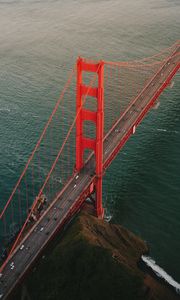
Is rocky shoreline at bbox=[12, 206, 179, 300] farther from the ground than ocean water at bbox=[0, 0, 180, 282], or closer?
closer

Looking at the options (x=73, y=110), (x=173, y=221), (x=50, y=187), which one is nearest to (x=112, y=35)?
(x=73, y=110)

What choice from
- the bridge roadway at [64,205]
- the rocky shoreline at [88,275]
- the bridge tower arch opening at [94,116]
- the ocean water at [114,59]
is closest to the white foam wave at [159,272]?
the ocean water at [114,59]

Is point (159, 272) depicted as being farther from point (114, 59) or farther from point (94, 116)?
point (114, 59)

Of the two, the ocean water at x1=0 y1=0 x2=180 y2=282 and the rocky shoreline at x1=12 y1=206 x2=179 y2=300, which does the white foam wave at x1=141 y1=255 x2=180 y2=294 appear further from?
the rocky shoreline at x1=12 y1=206 x2=179 y2=300

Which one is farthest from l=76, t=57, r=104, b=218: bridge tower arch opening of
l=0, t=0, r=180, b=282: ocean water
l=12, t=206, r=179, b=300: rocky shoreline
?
l=12, t=206, r=179, b=300: rocky shoreline

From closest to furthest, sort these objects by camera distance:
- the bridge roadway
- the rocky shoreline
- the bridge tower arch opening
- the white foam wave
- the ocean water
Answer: the rocky shoreline → the bridge roadway → the white foam wave → the bridge tower arch opening → the ocean water

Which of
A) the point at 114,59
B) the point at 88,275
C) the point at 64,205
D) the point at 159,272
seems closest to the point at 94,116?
the point at 64,205

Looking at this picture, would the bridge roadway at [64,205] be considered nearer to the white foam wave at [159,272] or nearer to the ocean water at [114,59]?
the ocean water at [114,59]
